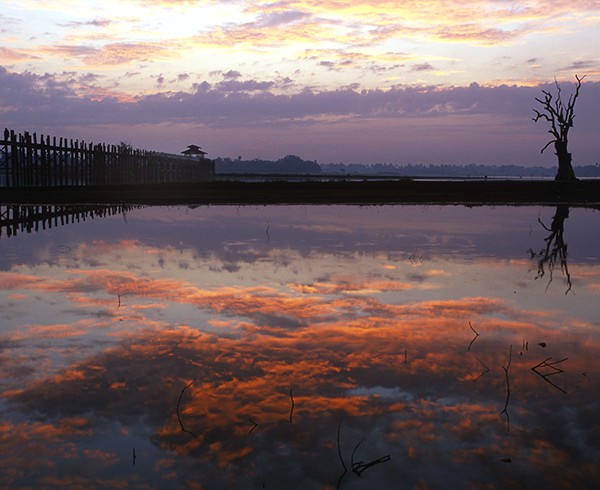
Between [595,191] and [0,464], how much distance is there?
37944 millimetres

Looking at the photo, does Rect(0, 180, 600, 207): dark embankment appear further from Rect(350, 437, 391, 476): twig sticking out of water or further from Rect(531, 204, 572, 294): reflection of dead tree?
Rect(350, 437, 391, 476): twig sticking out of water

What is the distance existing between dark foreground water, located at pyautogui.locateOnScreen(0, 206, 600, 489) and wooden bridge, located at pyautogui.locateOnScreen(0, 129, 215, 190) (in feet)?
82.7

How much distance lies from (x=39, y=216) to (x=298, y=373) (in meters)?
17.4

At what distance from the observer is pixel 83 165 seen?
44.2 meters

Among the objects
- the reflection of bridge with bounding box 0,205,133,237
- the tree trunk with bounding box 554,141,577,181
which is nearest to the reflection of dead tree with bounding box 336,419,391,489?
the reflection of bridge with bounding box 0,205,133,237

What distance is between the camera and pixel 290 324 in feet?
21.2

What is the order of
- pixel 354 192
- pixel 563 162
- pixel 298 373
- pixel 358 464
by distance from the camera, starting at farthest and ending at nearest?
1. pixel 563 162
2. pixel 354 192
3. pixel 298 373
4. pixel 358 464

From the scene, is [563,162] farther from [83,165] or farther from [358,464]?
[358,464]

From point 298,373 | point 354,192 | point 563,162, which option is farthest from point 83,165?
point 298,373

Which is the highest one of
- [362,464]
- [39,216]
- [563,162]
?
[563,162]

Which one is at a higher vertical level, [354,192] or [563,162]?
[563,162]

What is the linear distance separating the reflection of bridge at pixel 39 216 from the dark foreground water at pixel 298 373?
590cm

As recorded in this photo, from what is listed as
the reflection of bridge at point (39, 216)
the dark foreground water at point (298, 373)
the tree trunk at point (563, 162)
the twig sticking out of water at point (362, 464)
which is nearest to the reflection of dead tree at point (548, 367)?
the dark foreground water at point (298, 373)

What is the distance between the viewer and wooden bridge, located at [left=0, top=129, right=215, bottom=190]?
33.9m
